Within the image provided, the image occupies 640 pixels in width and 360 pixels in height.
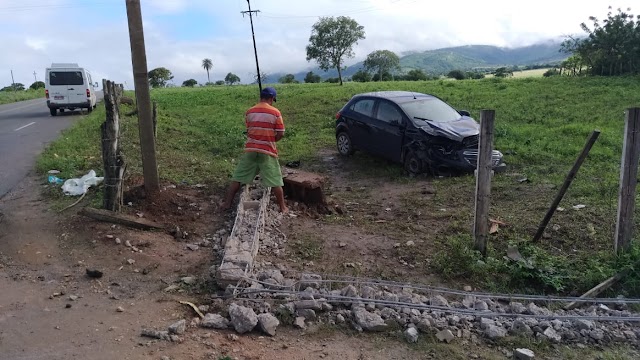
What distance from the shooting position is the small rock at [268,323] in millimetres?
3809

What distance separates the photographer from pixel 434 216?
7.11m

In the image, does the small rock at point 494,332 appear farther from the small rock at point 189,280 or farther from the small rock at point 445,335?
the small rock at point 189,280

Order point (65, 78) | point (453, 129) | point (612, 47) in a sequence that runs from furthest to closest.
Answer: point (612, 47) < point (65, 78) < point (453, 129)

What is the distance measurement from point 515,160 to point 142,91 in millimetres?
7376

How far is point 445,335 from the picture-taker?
3.86 m

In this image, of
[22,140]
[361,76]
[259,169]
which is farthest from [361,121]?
[361,76]

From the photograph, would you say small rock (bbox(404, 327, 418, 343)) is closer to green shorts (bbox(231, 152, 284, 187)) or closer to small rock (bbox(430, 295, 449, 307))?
small rock (bbox(430, 295, 449, 307))

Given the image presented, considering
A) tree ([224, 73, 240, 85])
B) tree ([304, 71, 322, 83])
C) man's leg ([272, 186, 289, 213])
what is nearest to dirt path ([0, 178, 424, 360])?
man's leg ([272, 186, 289, 213])

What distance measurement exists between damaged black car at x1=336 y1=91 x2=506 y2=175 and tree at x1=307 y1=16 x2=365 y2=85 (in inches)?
1313

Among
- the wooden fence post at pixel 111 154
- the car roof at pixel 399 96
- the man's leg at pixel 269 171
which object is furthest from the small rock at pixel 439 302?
the car roof at pixel 399 96

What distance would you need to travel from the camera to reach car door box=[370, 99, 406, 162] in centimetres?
981

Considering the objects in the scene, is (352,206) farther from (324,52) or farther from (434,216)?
(324,52)

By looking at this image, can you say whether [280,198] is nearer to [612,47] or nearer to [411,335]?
[411,335]

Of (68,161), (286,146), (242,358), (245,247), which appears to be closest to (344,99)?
(286,146)
